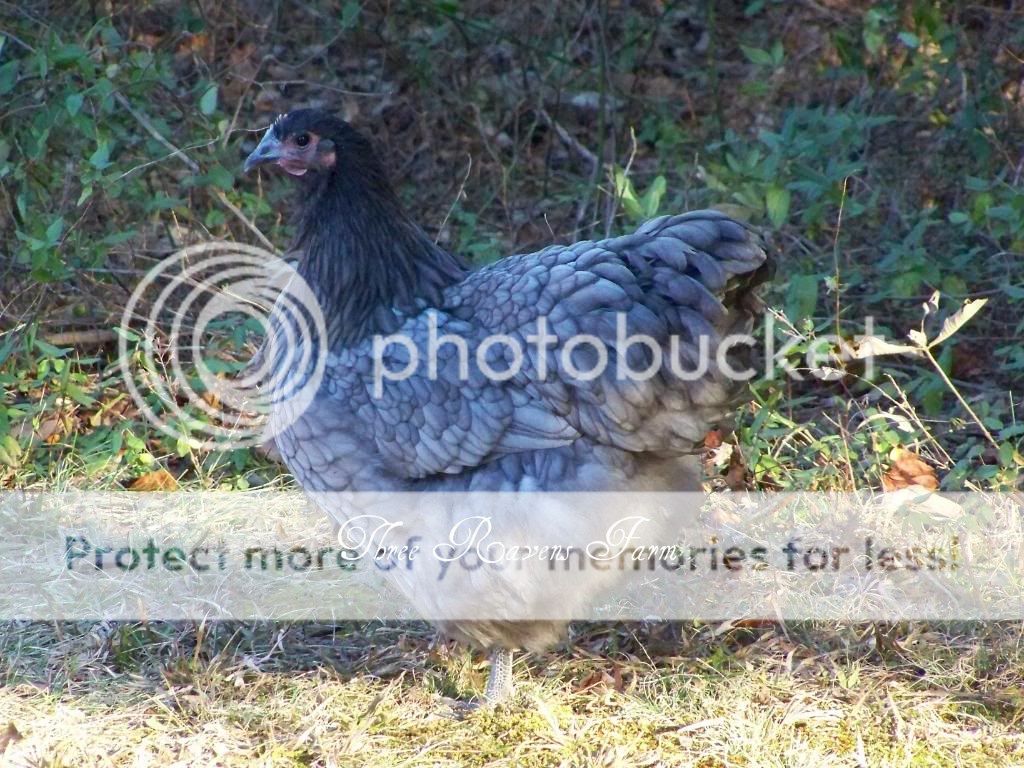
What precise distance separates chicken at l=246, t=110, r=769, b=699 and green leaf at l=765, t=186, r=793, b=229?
4.05 feet

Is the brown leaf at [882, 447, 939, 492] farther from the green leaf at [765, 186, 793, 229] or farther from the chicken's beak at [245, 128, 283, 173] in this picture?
the chicken's beak at [245, 128, 283, 173]

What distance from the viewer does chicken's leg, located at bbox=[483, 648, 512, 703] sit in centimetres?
368

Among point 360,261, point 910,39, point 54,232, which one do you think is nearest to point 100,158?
point 54,232

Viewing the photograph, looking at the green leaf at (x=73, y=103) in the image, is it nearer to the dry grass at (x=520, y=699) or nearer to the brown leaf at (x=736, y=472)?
the dry grass at (x=520, y=699)

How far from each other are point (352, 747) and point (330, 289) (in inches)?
55.1

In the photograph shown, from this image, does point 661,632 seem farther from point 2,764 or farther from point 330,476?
point 2,764

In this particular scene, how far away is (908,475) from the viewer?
4.32m

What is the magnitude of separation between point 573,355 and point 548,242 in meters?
2.70

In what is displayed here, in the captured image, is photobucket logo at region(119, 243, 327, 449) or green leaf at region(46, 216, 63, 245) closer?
green leaf at region(46, 216, 63, 245)

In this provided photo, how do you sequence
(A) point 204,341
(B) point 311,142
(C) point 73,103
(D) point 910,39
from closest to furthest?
(B) point 311,142 → (C) point 73,103 → (D) point 910,39 → (A) point 204,341

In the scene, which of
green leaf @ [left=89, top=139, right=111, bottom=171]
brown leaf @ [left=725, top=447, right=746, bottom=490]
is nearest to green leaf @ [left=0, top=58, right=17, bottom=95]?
green leaf @ [left=89, top=139, right=111, bottom=171]

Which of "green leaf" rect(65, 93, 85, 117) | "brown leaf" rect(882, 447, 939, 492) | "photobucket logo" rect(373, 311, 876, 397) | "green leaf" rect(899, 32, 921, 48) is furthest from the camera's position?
"green leaf" rect(899, 32, 921, 48)

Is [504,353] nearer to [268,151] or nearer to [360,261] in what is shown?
[360,261]

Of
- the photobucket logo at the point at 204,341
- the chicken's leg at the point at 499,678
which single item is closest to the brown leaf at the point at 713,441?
the chicken's leg at the point at 499,678
